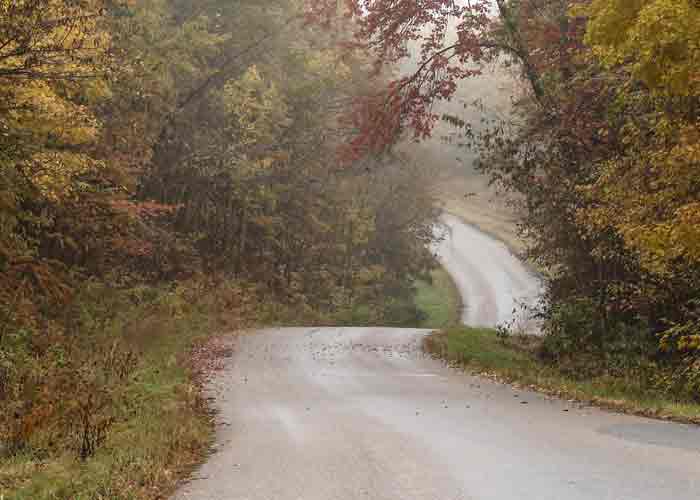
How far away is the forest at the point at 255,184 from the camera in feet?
40.0

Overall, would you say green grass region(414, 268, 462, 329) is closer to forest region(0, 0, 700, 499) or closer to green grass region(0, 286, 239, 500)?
forest region(0, 0, 700, 499)

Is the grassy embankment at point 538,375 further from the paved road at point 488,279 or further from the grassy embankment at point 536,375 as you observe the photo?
the paved road at point 488,279

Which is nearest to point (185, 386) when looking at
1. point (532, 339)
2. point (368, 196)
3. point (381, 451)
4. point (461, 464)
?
point (381, 451)

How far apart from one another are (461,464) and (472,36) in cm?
1320

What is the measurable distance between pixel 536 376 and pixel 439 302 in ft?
98.8

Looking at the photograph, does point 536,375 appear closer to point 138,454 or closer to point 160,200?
point 138,454

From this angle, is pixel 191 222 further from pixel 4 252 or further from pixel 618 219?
pixel 618 219

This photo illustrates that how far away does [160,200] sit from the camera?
29.8 metres

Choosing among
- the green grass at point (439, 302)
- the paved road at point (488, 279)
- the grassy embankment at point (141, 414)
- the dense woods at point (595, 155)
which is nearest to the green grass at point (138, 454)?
the grassy embankment at point (141, 414)

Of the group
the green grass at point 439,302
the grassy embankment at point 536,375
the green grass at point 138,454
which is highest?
the green grass at point 439,302

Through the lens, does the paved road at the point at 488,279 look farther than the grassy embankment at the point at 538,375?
Yes

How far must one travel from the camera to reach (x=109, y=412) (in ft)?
39.3

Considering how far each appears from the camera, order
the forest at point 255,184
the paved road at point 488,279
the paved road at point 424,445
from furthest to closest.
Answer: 1. the paved road at point 488,279
2. the forest at point 255,184
3. the paved road at point 424,445

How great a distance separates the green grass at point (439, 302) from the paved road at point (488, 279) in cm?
51
